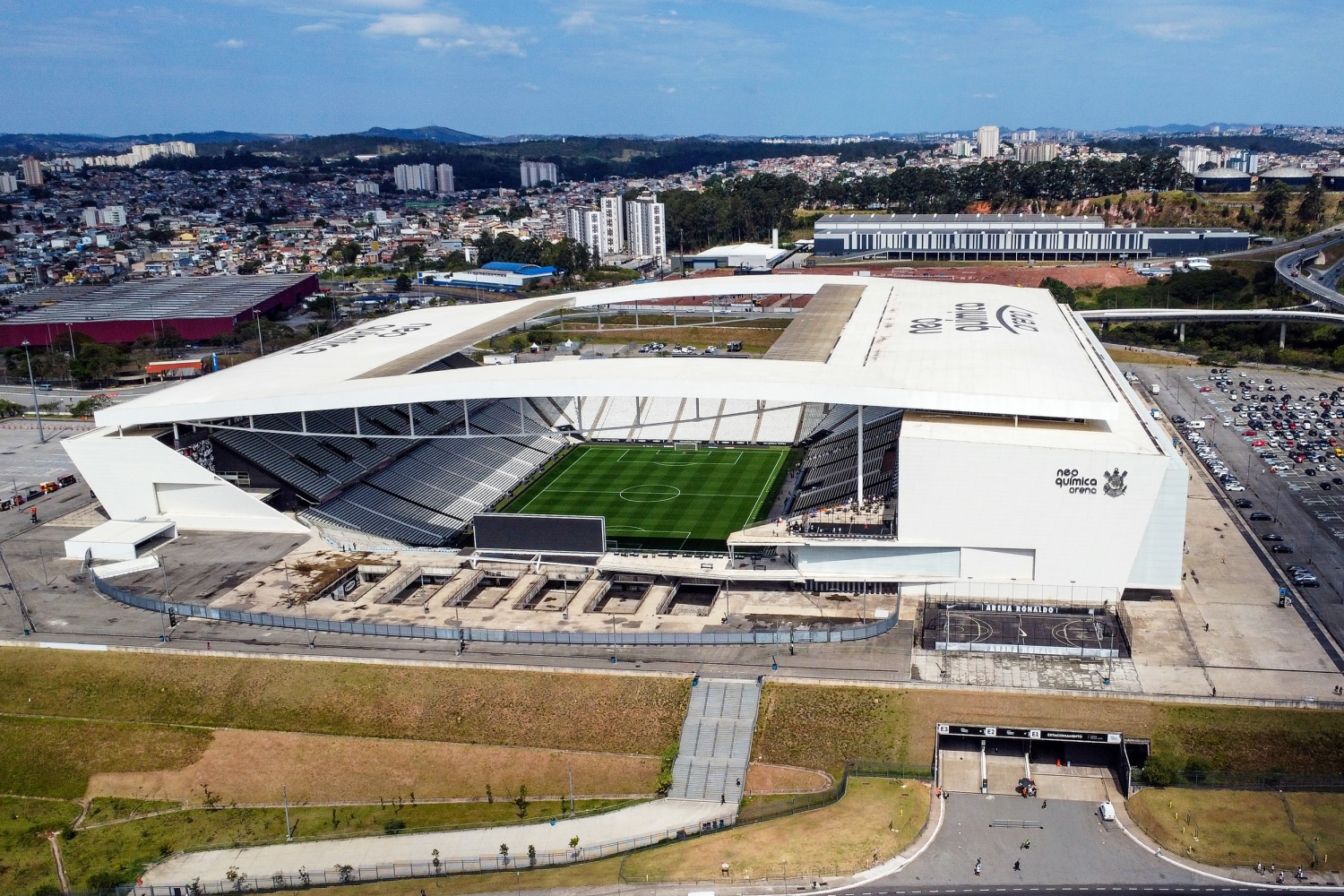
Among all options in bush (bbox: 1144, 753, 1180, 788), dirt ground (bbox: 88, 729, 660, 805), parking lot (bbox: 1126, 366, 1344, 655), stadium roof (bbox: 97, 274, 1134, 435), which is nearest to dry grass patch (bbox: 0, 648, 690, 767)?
dirt ground (bbox: 88, 729, 660, 805)

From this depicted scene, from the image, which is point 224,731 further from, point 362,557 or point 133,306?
point 133,306

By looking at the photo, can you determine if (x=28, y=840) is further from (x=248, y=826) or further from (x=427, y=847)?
(x=427, y=847)

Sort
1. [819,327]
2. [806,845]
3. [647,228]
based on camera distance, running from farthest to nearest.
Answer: [647,228] < [819,327] < [806,845]

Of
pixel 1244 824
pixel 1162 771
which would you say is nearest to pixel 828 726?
pixel 1162 771

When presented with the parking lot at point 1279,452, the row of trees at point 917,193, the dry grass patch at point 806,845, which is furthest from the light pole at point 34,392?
the row of trees at point 917,193

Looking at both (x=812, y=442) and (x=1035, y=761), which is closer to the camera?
(x=1035, y=761)

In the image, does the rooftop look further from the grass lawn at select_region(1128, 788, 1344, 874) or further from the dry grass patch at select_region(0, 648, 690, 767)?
the grass lawn at select_region(1128, 788, 1344, 874)
